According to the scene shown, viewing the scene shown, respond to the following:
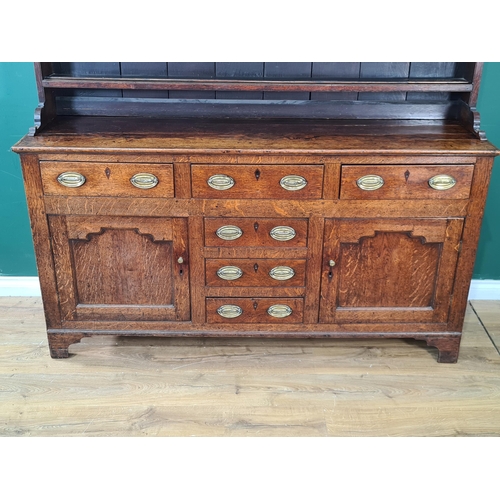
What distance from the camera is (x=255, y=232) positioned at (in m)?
2.20

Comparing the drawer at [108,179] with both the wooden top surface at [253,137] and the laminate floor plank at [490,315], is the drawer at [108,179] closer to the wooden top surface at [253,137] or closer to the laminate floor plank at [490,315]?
the wooden top surface at [253,137]

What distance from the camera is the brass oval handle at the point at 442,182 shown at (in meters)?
2.10

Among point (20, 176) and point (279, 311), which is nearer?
point (279, 311)

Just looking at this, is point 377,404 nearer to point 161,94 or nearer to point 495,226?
point 495,226

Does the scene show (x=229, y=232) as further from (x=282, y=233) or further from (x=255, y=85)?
(x=255, y=85)

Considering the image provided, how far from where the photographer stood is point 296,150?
6.75ft

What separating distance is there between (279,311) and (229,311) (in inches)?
7.5

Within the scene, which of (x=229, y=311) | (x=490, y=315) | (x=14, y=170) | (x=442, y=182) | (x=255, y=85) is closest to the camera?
(x=442, y=182)

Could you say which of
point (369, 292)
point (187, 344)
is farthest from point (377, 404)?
point (187, 344)

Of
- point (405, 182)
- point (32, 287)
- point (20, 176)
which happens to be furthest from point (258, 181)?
point (32, 287)

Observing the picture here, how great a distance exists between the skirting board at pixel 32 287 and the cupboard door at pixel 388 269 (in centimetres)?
58

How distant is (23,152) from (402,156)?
1.28m

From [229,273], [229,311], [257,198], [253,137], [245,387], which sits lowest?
[245,387]

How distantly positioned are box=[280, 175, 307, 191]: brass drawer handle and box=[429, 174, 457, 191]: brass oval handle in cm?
44
